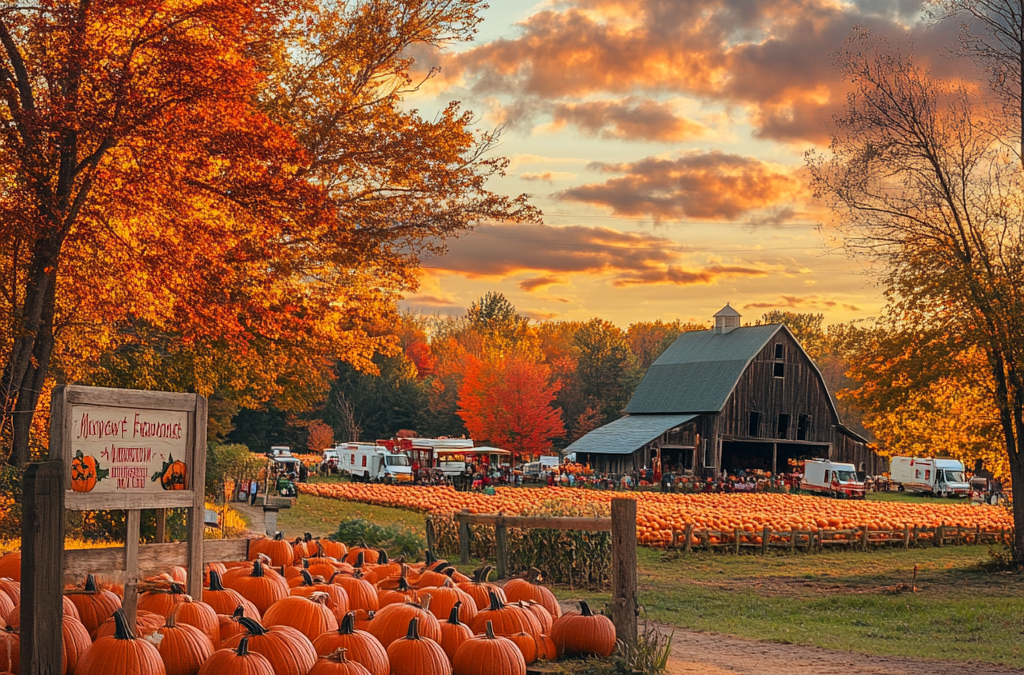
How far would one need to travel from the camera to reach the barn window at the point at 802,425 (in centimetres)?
5503

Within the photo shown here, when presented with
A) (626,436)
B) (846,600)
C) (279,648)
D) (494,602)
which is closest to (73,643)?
(279,648)

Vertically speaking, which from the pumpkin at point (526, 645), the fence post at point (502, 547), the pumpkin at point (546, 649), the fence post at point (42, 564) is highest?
the fence post at point (42, 564)

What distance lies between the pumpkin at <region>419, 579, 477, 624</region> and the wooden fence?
14.8 meters

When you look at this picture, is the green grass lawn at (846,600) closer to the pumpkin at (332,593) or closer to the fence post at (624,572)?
the fence post at (624,572)

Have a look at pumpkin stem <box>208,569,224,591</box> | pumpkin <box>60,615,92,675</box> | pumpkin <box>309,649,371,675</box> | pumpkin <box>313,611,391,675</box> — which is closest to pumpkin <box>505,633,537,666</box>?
pumpkin <box>313,611,391,675</box>

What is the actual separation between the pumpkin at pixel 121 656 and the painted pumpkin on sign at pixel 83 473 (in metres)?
0.99

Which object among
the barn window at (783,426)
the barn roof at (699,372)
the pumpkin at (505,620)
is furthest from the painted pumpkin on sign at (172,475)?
the barn window at (783,426)

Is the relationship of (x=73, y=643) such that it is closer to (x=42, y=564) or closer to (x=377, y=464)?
(x=42, y=564)

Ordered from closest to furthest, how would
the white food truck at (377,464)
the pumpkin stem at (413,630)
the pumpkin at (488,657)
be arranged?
the pumpkin stem at (413,630) < the pumpkin at (488,657) < the white food truck at (377,464)

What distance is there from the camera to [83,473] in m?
6.09

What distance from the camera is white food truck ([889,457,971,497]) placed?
5041cm

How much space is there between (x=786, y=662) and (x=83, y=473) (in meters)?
6.91

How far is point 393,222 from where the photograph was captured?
19719mm

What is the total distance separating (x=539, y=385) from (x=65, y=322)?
4969 centimetres
